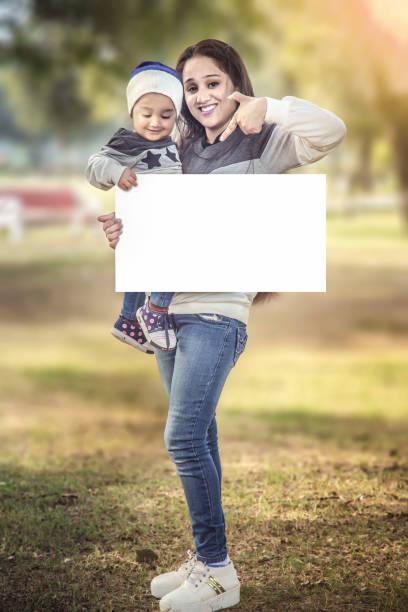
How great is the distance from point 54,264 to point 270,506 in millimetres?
13912

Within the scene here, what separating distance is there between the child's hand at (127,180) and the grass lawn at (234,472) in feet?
5.61

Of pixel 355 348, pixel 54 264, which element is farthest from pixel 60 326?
pixel 54 264

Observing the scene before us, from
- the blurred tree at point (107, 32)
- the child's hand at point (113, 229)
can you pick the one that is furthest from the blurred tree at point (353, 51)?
the child's hand at point (113, 229)

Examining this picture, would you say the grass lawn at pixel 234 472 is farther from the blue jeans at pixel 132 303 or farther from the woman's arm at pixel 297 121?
the woman's arm at pixel 297 121

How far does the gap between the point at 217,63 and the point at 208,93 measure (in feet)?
0.39

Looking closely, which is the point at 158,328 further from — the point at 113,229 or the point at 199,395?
the point at 113,229

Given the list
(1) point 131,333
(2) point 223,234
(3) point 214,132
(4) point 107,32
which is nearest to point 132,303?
(1) point 131,333

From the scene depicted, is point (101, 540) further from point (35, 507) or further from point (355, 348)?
point (355, 348)

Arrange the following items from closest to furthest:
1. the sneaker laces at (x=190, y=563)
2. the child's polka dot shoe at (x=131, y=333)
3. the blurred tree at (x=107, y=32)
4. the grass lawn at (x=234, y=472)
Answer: the child's polka dot shoe at (x=131, y=333) → the sneaker laces at (x=190, y=563) → the grass lawn at (x=234, y=472) → the blurred tree at (x=107, y=32)

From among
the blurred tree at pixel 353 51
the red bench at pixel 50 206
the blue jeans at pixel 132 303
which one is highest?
the blurred tree at pixel 353 51

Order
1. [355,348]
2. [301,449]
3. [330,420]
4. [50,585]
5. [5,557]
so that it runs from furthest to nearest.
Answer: [355,348], [330,420], [301,449], [5,557], [50,585]

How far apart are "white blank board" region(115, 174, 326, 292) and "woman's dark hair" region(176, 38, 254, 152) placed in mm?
228

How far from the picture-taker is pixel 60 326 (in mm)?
12078

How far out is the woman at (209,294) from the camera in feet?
9.04
